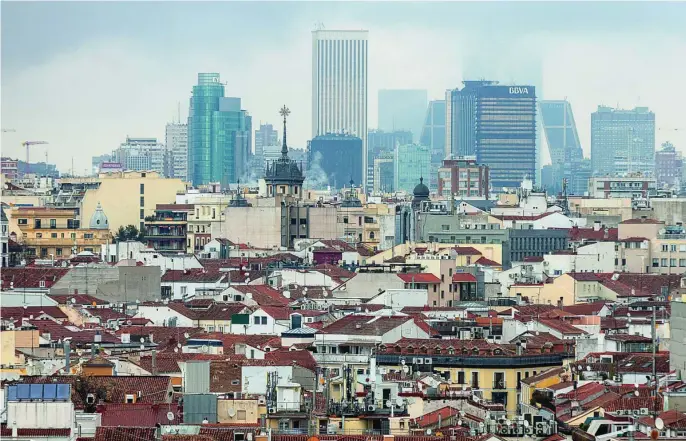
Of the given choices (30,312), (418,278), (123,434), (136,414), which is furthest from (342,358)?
(418,278)

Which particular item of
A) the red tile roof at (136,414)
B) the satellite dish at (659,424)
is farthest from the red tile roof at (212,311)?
the satellite dish at (659,424)

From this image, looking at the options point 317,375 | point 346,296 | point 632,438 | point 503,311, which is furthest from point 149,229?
point 632,438

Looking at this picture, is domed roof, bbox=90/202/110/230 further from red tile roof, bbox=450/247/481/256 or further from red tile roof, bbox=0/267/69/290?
red tile roof, bbox=0/267/69/290

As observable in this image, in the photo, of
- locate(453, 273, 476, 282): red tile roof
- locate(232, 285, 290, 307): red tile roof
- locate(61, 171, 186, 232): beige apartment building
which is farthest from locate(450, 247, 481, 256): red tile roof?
locate(61, 171, 186, 232): beige apartment building

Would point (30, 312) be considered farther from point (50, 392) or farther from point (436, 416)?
point (50, 392)

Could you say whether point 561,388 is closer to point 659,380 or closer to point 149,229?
point 659,380

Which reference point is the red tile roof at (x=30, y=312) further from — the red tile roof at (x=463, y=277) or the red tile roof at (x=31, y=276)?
the red tile roof at (x=463, y=277)
